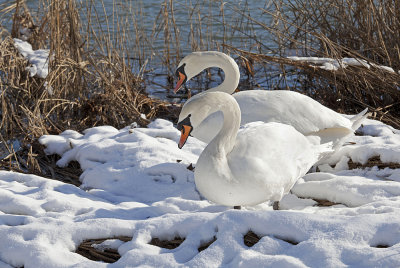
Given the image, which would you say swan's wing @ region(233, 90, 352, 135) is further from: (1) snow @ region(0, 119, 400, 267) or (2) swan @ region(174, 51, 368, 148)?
(1) snow @ region(0, 119, 400, 267)

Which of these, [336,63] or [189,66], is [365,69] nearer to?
[336,63]

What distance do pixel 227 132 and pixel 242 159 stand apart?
9.7 inches

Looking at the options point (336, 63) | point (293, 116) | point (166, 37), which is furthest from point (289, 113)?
point (166, 37)

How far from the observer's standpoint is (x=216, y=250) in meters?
3.24

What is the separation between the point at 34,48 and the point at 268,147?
374cm

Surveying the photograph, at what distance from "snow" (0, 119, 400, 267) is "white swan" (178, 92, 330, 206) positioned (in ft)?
0.62

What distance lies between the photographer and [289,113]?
16.2 ft

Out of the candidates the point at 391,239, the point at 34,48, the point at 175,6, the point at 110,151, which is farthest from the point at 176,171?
the point at 175,6

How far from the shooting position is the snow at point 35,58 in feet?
20.3

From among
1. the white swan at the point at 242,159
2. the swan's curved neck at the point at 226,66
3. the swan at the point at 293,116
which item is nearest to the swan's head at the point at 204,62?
the swan's curved neck at the point at 226,66

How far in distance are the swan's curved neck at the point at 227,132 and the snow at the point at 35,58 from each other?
264 cm

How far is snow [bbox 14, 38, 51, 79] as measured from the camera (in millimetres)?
6199

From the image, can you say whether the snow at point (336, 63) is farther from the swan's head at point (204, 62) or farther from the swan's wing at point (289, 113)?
the swan's wing at point (289, 113)

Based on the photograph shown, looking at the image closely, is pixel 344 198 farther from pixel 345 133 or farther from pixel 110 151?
pixel 110 151
